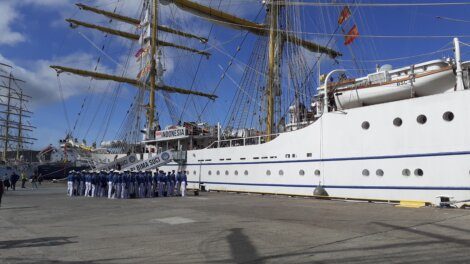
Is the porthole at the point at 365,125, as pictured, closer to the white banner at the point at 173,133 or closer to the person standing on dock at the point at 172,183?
the person standing on dock at the point at 172,183

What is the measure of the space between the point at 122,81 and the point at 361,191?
101 ft

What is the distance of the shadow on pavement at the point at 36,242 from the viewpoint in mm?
7454

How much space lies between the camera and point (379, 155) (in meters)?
15.0

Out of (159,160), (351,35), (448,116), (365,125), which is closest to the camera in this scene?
(448,116)

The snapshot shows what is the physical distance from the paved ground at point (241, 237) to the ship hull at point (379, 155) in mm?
2095

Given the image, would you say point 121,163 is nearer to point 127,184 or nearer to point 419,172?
point 127,184

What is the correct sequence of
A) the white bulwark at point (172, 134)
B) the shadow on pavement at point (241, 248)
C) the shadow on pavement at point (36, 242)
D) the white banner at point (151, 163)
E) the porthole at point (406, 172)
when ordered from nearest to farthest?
the shadow on pavement at point (241, 248)
the shadow on pavement at point (36, 242)
the porthole at point (406, 172)
the white banner at point (151, 163)
the white bulwark at point (172, 134)

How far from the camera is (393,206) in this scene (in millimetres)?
13531

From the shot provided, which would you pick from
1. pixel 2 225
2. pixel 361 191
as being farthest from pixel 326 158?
pixel 2 225

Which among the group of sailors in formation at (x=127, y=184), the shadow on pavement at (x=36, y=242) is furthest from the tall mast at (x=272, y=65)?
the shadow on pavement at (x=36, y=242)

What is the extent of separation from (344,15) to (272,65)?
5.94m

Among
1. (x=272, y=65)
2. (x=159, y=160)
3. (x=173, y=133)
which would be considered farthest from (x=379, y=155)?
(x=173, y=133)

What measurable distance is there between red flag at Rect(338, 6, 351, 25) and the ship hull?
6.10m

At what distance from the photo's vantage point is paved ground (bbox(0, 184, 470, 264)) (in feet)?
20.8
